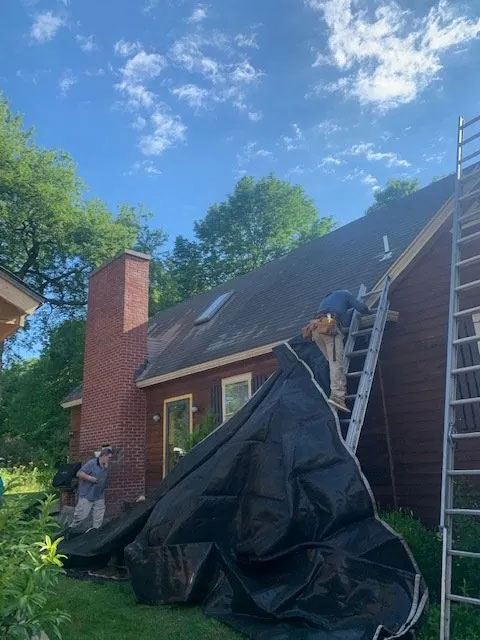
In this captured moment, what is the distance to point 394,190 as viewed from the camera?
30.6m

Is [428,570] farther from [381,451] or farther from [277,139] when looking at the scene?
[277,139]

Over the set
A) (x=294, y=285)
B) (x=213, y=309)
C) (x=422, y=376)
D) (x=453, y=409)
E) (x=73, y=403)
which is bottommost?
(x=73, y=403)

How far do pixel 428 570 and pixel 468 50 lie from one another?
820 cm

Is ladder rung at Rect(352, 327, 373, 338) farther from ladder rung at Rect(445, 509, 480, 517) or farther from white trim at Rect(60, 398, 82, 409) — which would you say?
white trim at Rect(60, 398, 82, 409)

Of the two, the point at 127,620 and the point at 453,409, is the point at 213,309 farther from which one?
the point at 453,409

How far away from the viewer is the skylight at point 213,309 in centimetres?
1327

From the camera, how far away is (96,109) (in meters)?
14.9

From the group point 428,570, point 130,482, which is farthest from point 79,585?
point 130,482

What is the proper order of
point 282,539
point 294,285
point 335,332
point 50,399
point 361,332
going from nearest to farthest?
point 282,539, point 335,332, point 361,332, point 294,285, point 50,399

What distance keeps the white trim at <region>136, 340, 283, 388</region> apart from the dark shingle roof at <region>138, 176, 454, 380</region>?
0.09 meters

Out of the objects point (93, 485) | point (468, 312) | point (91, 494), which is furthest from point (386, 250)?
point (91, 494)

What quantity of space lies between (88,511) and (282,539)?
550 centimetres

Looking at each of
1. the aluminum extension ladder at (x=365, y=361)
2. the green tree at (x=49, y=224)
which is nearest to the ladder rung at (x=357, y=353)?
the aluminum extension ladder at (x=365, y=361)

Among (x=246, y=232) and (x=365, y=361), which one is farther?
(x=246, y=232)
